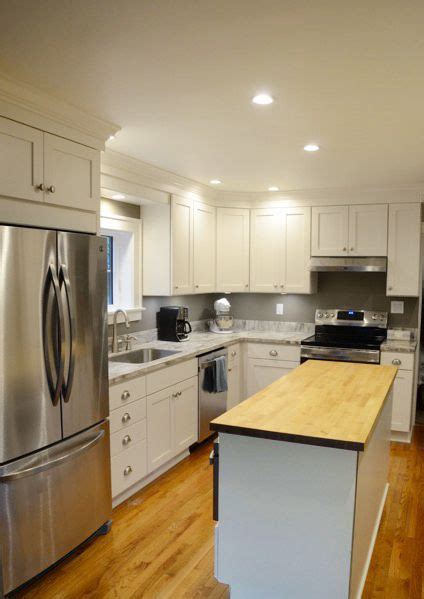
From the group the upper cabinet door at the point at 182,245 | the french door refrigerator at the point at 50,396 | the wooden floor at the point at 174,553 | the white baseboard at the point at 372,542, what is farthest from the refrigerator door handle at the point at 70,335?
the upper cabinet door at the point at 182,245

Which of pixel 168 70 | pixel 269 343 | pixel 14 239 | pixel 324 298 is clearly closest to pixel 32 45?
pixel 168 70

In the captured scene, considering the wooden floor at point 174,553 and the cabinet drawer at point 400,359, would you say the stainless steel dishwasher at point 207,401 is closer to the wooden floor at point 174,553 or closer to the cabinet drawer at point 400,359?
the wooden floor at point 174,553

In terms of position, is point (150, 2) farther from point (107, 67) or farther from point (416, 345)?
point (416, 345)

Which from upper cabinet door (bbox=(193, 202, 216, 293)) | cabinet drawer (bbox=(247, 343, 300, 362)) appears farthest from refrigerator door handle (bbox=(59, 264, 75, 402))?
cabinet drawer (bbox=(247, 343, 300, 362))

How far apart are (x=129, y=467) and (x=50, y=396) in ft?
3.49

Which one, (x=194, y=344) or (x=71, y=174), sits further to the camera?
(x=194, y=344)

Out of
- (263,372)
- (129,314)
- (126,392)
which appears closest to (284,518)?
(126,392)

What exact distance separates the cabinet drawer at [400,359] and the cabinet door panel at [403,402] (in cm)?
5

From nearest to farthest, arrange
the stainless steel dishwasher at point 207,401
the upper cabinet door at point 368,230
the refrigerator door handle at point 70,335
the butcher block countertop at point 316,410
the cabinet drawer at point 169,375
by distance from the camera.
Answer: the butcher block countertop at point 316,410, the refrigerator door handle at point 70,335, the cabinet drawer at point 169,375, the stainless steel dishwasher at point 207,401, the upper cabinet door at point 368,230

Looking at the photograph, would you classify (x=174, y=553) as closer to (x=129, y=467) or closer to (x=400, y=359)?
(x=129, y=467)

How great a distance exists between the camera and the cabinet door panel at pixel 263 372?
4.82 meters

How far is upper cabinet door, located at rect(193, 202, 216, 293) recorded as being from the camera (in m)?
4.70

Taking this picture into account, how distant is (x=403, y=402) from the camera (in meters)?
4.32

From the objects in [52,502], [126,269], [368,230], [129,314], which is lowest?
[52,502]
